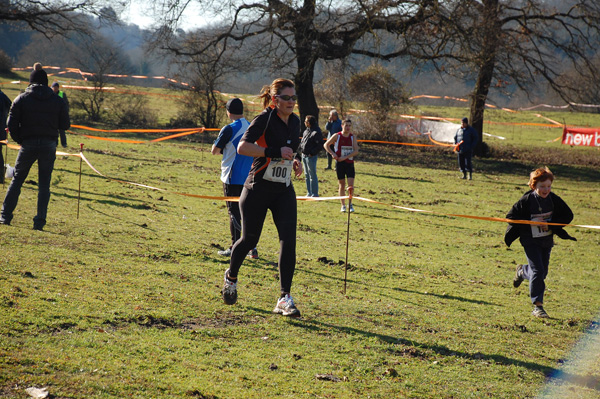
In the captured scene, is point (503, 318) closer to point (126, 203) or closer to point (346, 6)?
point (126, 203)

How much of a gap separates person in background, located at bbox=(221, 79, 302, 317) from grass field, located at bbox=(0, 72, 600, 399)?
0.68 m

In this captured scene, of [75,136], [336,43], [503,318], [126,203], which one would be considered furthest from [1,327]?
[336,43]

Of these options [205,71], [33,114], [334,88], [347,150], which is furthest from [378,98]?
[33,114]

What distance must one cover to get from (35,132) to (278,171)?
466cm

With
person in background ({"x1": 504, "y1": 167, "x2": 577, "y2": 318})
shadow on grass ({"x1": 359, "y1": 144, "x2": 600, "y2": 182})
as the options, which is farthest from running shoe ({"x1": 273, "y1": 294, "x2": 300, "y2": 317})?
shadow on grass ({"x1": 359, "y1": 144, "x2": 600, "y2": 182})

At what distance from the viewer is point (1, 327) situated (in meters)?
4.56

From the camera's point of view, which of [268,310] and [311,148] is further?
[311,148]

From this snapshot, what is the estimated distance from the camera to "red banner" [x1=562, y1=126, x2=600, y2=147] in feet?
97.1

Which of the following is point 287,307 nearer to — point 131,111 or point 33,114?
point 33,114

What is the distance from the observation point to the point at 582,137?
30.1 meters

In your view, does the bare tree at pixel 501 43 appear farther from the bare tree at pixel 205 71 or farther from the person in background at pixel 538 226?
the person in background at pixel 538 226

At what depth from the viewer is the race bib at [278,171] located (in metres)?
5.43

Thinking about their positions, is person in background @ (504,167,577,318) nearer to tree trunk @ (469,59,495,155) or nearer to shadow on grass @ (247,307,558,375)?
shadow on grass @ (247,307,558,375)

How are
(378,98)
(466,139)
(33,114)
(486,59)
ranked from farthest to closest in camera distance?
(378,98) → (486,59) → (466,139) → (33,114)
